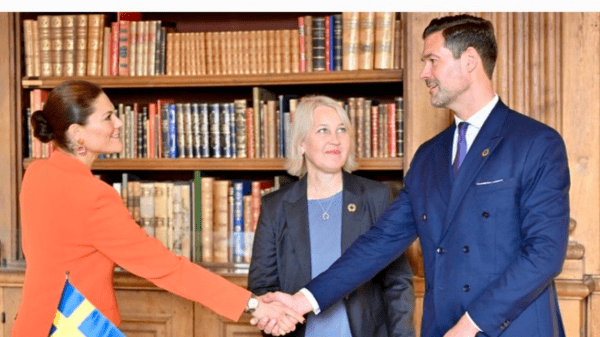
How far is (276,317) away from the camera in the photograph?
2.63 meters

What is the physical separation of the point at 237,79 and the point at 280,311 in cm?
130

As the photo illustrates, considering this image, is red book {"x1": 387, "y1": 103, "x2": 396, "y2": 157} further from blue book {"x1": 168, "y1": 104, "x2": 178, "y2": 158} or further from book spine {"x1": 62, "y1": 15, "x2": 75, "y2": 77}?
book spine {"x1": 62, "y1": 15, "x2": 75, "y2": 77}

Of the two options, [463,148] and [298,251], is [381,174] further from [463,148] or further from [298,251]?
[463,148]

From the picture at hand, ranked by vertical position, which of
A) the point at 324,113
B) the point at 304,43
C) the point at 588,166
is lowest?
the point at 588,166

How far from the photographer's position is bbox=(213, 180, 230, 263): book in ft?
11.9

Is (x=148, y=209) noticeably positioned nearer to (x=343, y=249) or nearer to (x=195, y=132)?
(x=195, y=132)

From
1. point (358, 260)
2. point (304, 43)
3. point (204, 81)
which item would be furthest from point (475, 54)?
point (204, 81)

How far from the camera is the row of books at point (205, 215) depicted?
142 inches

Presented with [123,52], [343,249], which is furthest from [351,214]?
[123,52]

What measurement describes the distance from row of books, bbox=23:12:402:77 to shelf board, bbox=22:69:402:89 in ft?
0.12

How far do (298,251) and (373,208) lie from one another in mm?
303

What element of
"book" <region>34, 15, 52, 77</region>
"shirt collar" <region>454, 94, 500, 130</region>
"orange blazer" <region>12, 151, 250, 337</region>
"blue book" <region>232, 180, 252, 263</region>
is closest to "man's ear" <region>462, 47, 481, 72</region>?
"shirt collar" <region>454, 94, 500, 130</region>
